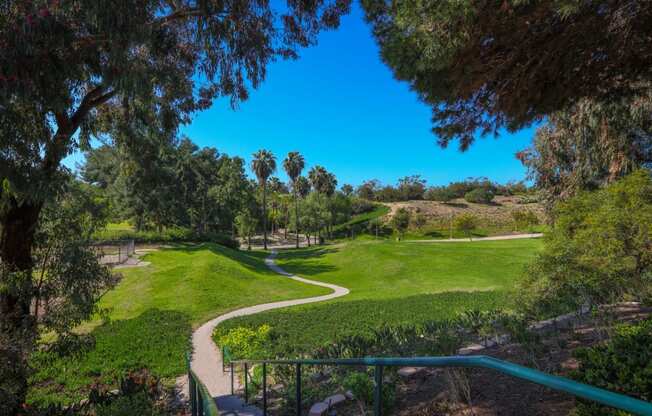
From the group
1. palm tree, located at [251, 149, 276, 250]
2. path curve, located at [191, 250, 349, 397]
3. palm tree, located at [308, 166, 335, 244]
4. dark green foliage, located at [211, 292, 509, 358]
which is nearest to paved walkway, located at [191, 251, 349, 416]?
path curve, located at [191, 250, 349, 397]

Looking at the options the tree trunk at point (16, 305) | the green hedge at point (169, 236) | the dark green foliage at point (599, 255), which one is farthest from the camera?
the green hedge at point (169, 236)

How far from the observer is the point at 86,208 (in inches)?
248

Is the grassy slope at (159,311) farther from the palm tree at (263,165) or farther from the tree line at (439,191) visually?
the tree line at (439,191)

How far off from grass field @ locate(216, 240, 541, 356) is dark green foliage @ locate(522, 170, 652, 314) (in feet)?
2.34

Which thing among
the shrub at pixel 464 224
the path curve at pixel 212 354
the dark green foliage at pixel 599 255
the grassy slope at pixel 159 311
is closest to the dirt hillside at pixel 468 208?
the shrub at pixel 464 224

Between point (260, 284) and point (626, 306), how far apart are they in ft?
58.2

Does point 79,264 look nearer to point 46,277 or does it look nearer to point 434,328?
point 46,277

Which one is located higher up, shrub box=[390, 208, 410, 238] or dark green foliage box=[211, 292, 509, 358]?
shrub box=[390, 208, 410, 238]

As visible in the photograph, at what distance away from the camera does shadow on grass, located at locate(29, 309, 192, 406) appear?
754 centimetres

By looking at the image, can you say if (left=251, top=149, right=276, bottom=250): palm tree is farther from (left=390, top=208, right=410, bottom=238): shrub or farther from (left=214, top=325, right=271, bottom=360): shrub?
(left=214, top=325, right=271, bottom=360): shrub

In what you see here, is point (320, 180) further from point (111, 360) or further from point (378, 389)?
point (378, 389)

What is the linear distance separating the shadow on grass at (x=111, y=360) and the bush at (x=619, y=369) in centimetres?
733

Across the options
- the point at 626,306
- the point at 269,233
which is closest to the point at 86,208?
the point at 626,306

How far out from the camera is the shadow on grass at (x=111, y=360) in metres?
7.54
